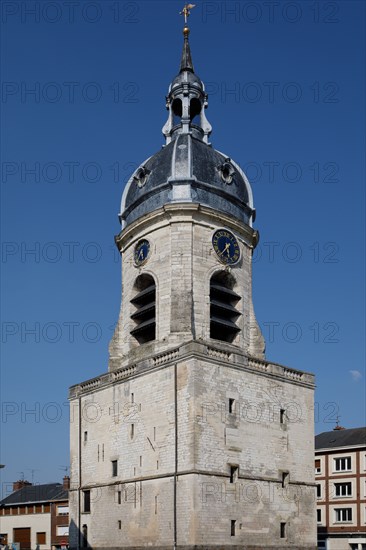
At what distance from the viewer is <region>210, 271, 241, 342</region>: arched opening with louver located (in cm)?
3484

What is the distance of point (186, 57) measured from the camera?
137 ft

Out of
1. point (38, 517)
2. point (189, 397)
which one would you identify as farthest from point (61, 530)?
point (189, 397)

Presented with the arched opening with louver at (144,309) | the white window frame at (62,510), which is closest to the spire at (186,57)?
the arched opening with louver at (144,309)

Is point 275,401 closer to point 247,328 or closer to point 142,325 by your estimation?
point 247,328

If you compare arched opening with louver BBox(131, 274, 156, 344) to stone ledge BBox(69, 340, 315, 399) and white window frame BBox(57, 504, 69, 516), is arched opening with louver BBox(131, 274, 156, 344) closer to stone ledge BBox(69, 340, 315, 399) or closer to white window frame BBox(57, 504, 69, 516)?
stone ledge BBox(69, 340, 315, 399)

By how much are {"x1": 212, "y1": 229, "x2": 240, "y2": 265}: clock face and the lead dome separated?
46.5 inches

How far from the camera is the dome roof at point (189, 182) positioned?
3591 cm

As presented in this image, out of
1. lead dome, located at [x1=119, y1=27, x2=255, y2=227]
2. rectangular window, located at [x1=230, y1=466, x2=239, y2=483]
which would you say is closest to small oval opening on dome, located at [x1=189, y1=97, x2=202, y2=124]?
lead dome, located at [x1=119, y1=27, x2=255, y2=227]

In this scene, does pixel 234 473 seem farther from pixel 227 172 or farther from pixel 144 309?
pixel 227 172

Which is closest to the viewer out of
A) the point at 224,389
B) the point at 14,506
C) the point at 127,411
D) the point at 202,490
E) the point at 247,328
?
the point at 202,490

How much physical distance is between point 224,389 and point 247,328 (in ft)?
17.6

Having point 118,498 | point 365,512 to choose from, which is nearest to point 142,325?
point 118,498

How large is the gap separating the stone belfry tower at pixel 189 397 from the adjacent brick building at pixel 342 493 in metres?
18.7

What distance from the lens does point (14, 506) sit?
59562 mm
